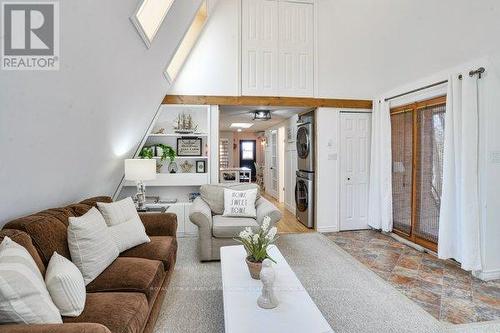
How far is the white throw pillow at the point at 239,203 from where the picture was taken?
11.4 ft

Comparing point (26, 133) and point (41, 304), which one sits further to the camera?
point (26, 133)

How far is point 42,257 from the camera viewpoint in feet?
5.22

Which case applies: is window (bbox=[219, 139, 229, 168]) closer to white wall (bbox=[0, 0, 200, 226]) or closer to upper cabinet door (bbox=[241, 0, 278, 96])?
upper cabinet door (bbox=[241, 0, 278, 96])

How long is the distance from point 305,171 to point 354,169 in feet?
2.67

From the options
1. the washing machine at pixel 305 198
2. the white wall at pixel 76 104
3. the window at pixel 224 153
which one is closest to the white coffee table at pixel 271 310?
the white wall at pixel 76 104

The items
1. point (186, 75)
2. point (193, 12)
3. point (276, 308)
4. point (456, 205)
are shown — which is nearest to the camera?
point (276, 308)

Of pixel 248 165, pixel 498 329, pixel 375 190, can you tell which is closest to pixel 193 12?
pixel 375 190

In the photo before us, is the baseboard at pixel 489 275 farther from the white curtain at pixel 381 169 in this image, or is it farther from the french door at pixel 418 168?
the white curtain at pixel 381 169

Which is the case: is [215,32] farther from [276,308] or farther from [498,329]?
[498,329]

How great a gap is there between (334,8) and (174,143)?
3432 mm

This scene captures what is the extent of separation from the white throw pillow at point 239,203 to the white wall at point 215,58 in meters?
1.64

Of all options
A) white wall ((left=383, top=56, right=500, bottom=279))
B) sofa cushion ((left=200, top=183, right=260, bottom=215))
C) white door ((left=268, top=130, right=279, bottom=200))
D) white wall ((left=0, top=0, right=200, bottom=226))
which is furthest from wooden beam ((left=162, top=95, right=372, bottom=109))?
white door ((left=268, top=130, right=279, bottom=200))

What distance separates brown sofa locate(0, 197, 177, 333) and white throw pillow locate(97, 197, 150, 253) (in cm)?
9

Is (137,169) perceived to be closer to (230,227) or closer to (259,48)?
(230,227)
